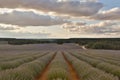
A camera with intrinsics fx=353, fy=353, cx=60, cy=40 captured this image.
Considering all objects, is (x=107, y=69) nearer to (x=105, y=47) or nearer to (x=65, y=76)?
(x=65, y=76)

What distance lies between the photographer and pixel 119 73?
1591 cm

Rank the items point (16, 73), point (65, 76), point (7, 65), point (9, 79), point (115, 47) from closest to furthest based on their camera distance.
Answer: point (9, 79), point (16, 73), point (65, 76), point (7, 65), point (115, 47)

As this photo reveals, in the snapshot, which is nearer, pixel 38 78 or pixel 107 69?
pixel 38 78

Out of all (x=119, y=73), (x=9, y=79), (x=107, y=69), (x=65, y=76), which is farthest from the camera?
(x=107, y=69)

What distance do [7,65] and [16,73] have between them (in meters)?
8.43

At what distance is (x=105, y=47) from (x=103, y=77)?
96981 millimetres

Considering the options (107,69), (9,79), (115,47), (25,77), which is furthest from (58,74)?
(115,47)

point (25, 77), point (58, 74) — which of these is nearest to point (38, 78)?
point (58, 74)

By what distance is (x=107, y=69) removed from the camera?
61.1 ft

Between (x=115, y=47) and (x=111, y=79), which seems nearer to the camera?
(x=111, y=79)

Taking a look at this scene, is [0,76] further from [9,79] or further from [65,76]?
[65,76]

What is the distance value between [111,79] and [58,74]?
3.53 metres

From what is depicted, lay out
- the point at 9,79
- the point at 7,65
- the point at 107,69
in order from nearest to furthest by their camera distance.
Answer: the point at 9,79, the point at 107,69, the point at 7,65

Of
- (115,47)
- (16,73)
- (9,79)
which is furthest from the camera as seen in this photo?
(115,47)
